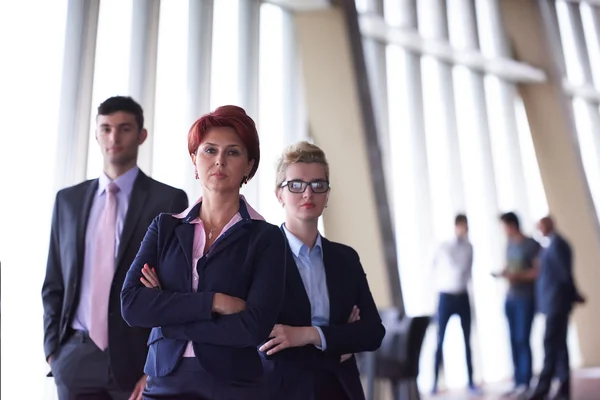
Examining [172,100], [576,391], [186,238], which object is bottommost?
[576,391]

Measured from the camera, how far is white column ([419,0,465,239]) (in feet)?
16.9

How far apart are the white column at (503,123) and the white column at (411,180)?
1329mm

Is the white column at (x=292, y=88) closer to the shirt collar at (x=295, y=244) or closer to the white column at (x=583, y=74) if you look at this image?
the shirt collar at (x=295, y=244)

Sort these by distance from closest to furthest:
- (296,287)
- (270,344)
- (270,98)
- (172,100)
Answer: (270,344) < (296,287) < (172,100) < (270,98)

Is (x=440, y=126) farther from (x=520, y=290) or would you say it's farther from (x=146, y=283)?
(x=146, y=283)

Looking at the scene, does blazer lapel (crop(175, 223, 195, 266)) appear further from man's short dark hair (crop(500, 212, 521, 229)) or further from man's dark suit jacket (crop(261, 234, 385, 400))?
man's short dark hair (crop(500, 212, 521, 229))

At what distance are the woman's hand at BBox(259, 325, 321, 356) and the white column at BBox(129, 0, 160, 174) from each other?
1584 millimetres

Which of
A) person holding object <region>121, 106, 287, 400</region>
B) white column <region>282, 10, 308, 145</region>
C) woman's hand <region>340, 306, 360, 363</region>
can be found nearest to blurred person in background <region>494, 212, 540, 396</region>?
white column <region>282, 10, 308, 145</region>

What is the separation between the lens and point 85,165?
2594mm

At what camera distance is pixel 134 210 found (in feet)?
6.83

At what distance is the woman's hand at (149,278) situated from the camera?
1.30 m

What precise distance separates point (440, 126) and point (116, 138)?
373cm

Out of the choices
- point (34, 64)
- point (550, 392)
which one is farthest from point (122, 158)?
point (550, 392)

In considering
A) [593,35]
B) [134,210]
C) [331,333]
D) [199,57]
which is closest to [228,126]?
[331,333]
